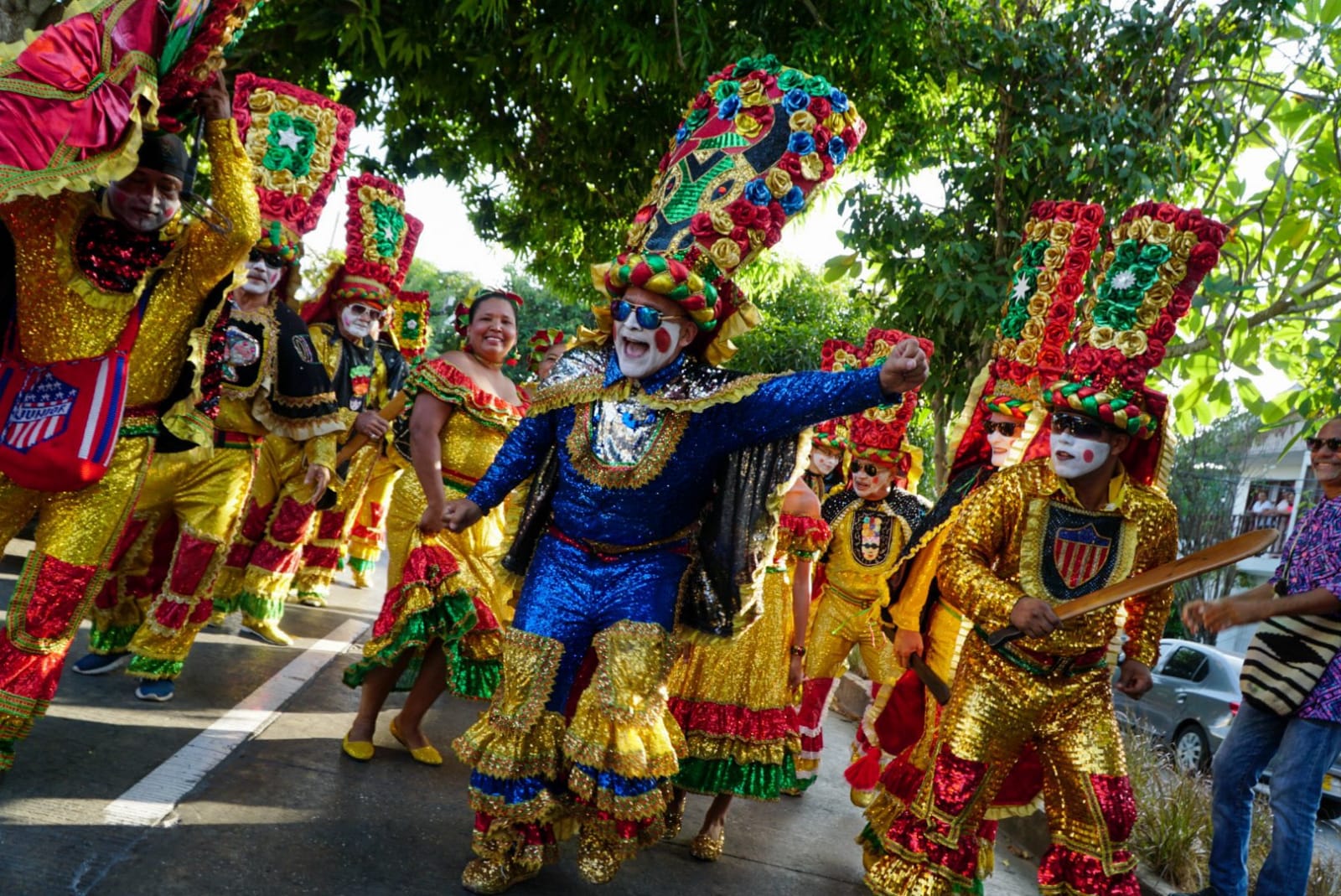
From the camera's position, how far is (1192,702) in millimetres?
11562

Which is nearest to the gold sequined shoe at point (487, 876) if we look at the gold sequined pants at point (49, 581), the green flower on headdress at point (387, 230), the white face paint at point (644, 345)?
the gold sequined pants at point (49, 581)

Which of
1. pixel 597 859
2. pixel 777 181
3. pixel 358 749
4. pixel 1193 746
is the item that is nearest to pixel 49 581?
pixel 358 749

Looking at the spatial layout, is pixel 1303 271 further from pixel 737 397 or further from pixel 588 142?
pixel 737 397

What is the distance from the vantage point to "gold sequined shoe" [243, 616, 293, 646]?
7277mm

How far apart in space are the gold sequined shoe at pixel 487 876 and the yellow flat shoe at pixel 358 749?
1.34m

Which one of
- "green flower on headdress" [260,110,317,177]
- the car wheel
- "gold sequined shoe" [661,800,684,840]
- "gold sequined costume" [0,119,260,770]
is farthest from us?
the car wheel

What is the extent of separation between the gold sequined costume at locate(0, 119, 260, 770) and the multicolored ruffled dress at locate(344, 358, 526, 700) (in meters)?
1.30

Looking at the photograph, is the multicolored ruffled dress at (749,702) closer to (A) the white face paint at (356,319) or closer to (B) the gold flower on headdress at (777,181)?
(B) the gold flower on headdress at (777,181)

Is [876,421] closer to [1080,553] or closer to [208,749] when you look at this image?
[1080,553]

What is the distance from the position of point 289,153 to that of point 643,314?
3079mm

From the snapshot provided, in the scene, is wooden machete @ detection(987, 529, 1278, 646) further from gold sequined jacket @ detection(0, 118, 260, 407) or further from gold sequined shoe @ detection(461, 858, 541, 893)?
gold sequined jacket @ detection(0, 118, 260, 407)

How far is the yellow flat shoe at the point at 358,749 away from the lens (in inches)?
200

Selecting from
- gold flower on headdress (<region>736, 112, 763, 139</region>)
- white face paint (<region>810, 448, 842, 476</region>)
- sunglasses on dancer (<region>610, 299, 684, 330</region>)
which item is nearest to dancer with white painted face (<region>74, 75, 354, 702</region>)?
sunglasses on dancer (<region>610, 299, 684, 330</region>)

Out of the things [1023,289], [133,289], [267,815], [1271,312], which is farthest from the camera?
[1271,312]
